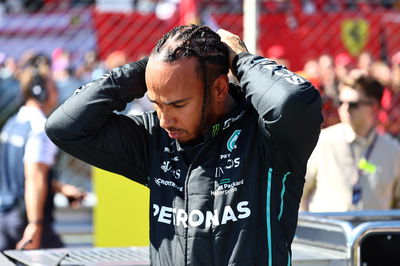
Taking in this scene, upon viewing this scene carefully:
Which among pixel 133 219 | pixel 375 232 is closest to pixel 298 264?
pixel 375 232

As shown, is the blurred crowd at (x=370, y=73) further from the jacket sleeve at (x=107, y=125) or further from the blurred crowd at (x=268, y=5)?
the jacket sleeve at (x=107, y=125)

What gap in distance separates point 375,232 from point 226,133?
78 cm

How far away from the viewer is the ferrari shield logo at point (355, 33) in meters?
8.22

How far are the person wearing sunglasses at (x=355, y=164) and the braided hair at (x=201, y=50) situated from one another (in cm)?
253

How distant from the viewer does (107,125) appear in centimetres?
229

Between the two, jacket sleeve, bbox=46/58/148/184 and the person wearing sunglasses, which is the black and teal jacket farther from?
the person wearing sunglasses

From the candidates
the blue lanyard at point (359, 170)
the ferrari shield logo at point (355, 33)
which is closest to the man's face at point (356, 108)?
the blue lanyard at point (359, 170)

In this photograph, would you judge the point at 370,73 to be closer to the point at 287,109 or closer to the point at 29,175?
the point at 29,175

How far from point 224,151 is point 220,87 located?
0.54 feet

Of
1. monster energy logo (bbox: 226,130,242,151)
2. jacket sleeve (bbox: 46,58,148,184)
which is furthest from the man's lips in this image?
jacket sleeve (bbox: 46,58,148,184)

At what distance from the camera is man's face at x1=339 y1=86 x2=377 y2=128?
468cm

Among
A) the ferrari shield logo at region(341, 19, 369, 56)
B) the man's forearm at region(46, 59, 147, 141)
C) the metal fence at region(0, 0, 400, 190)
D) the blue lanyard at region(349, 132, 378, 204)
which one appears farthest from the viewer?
the ferrari shield logo at region(341, 19, 369, 56)

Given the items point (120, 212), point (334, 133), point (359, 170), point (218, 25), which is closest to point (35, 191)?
point (120, 212)

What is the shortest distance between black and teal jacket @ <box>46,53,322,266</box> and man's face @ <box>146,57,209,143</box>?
0.07 m
